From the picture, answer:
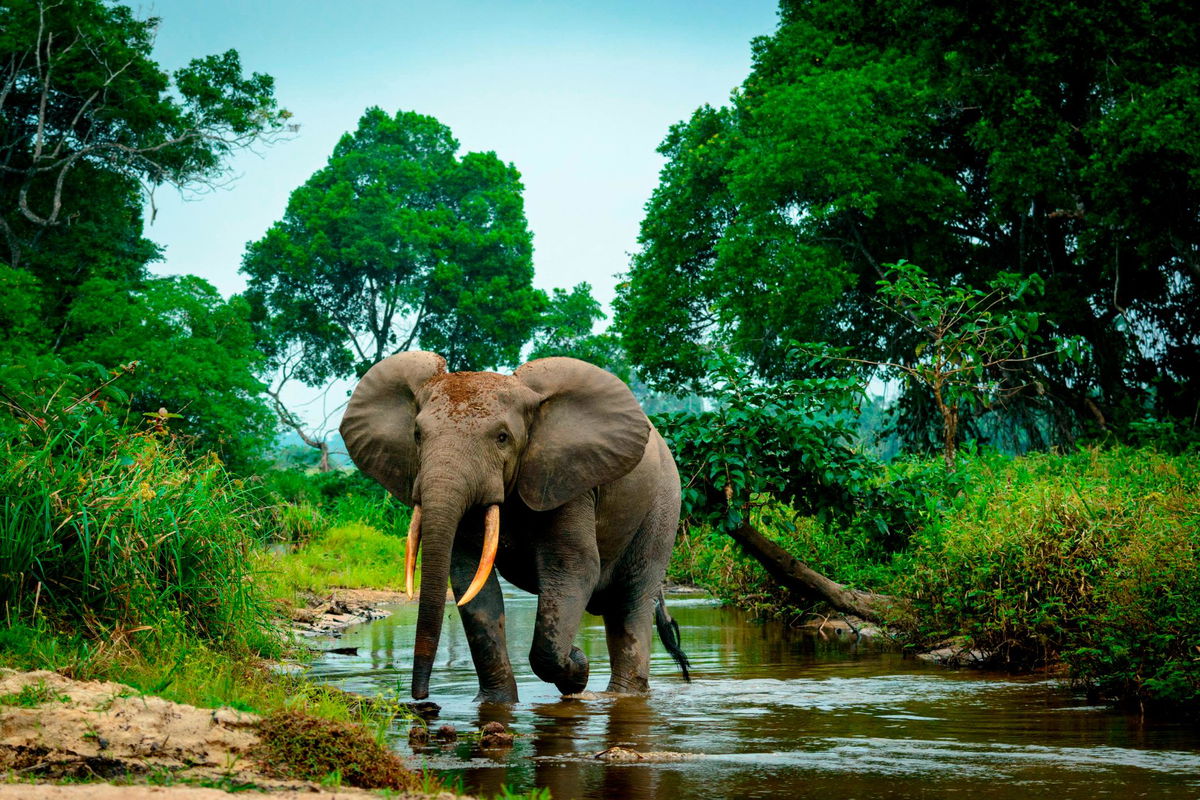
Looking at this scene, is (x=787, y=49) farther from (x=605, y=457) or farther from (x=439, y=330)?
(x=605, y=457)

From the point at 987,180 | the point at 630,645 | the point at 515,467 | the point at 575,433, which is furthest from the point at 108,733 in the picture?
the point at 987,180

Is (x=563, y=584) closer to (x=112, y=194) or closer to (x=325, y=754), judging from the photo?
(x=325, y=754)

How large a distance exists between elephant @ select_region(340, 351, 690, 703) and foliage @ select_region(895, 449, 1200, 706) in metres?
3.54

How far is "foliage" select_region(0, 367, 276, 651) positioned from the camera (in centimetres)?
755

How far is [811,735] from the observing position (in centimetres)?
766

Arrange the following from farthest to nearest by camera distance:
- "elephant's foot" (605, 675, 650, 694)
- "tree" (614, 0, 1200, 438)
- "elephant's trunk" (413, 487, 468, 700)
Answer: "tree" (614, 0, 1200, 438), "elephant's foot" (605, 675, 650, 694), "elephant's trunk" (413, 487, 468, 700)

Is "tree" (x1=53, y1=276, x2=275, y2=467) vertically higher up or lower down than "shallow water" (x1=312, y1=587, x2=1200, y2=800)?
higher up

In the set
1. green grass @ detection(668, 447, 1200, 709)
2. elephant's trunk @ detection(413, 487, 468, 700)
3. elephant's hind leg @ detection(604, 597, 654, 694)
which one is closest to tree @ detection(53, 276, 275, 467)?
green grass @ detection(668, 447, 1200, 709)

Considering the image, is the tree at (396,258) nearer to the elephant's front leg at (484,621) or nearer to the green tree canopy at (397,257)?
the green tree canopy at (397,257)

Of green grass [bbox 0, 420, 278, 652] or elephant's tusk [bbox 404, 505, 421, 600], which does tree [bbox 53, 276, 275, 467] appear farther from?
elephant's tusk [bbox 404, 505, 421, 600]

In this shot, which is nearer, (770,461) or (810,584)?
(770,461)

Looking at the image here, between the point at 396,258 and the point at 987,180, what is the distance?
74.3 ft

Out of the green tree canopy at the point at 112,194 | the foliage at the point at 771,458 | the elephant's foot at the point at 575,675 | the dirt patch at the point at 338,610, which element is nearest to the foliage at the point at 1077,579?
the foliage at the point at 771,458

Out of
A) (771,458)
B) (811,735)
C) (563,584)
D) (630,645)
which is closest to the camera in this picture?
(811,735)
